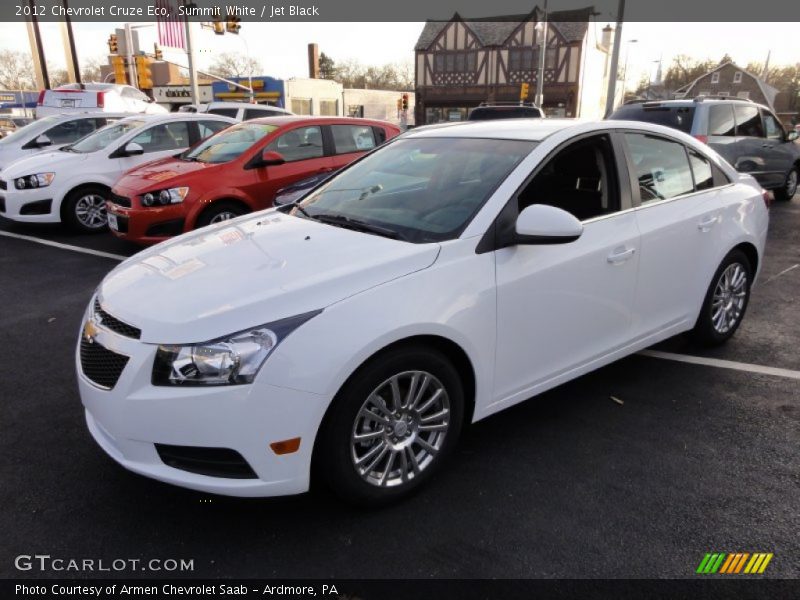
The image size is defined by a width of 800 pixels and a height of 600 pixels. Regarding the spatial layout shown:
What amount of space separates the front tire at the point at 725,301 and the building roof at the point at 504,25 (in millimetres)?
46758

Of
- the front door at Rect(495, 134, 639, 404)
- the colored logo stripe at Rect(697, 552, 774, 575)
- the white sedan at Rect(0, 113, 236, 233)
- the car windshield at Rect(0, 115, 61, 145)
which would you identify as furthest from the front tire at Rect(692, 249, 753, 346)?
the car windshield at Rect(0, 115, 61, 145)

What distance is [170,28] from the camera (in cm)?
3228

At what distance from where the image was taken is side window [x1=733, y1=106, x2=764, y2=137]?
972 centimetres

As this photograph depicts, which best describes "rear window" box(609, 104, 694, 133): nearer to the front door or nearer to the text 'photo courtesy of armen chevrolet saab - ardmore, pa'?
the text 'photo courtesy of armen chevrolet saab - ardmore, pa'

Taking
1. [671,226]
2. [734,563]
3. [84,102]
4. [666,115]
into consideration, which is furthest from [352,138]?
[84,102]

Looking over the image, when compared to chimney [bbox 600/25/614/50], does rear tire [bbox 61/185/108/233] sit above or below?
below

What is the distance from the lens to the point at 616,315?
134 inches

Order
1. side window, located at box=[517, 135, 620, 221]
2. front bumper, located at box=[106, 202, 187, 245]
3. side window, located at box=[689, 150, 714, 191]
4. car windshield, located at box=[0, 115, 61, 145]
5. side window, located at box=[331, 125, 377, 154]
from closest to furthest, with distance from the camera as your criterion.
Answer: side window, located at box=[517, 135, 620, 221] < side window, located at box=[689, 150, 714, 191] < front bumper, located at box=[106, 202, 187, 245] < side window, located at box=[331, 125, 377, 154] < car windshield, located at box=[0, 115, 61, 145]

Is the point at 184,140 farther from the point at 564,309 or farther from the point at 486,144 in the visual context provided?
the point at 564,309

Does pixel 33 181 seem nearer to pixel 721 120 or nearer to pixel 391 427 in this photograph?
pixel 391 427

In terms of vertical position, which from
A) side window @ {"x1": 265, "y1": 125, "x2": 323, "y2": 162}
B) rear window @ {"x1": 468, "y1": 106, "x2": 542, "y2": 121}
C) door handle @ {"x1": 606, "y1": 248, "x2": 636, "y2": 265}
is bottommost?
door handle @ {"x1": 606, "y1": 248, "x2": 636, "y2": 265}

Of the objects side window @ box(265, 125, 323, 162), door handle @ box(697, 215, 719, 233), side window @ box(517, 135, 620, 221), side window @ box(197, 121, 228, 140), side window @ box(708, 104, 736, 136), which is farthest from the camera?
side window @ box(197, 121, 228, 140)

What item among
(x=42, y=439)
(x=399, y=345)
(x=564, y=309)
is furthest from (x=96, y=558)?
(x=564, y=309)

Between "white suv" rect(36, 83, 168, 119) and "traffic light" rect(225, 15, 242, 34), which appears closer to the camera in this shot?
"white suv" rect(36, 83, 168, 119)
